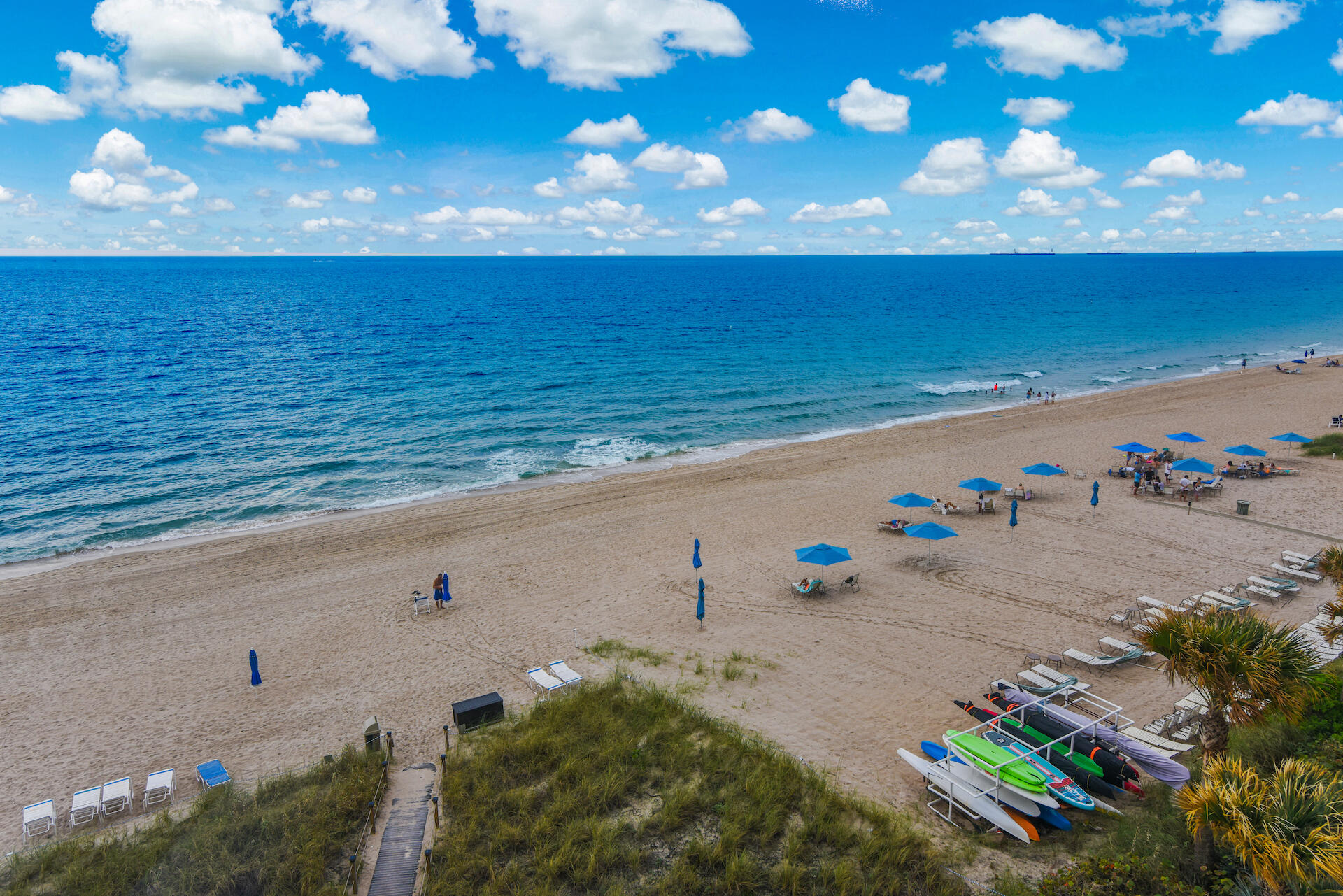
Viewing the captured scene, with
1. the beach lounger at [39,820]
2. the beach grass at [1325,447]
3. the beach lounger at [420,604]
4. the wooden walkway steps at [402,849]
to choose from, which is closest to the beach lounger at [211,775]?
the beach lounger at [39,820]

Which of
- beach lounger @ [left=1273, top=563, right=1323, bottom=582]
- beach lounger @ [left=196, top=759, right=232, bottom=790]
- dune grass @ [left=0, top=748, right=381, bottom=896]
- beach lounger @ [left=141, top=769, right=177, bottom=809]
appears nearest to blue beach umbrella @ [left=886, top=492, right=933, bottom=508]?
beach lounger @ [left=1273, top=563, right=1323, bottom=582]

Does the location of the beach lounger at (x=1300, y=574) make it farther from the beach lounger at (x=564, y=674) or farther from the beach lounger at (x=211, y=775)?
the beach lounger at (x=211, y=775)

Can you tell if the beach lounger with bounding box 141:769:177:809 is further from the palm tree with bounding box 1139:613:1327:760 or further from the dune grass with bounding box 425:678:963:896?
the palm tree with bounding box 1139:613:1327:760

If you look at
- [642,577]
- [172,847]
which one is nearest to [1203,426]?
[642,577]

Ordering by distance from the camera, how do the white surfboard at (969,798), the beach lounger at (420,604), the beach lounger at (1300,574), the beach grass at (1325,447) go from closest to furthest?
the white surfboard at (969,798)
the beach lounger at (1300,574)
the beach lounger at (420,604)
the beach grass at (1325,447)

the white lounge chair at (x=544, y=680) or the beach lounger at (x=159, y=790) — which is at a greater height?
the white lounge chair at (x=544, y=680)

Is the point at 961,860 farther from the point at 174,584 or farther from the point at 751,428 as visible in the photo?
the point at 751,428

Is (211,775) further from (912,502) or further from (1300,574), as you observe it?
(1300,574)
